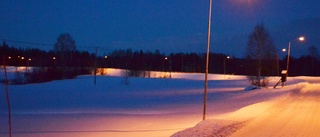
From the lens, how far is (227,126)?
16406mm

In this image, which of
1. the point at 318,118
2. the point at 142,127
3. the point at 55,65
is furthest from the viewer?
the point at 55,65

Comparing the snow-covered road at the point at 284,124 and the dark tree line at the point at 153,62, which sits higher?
the dark tree line at the point at 153,62

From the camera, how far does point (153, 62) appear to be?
182 m

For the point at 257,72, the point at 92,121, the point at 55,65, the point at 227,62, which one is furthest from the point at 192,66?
the point at 92,121

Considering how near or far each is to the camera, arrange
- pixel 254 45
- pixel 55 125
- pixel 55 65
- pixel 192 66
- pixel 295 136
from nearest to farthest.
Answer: pixel 295 136 → pixel 55 125 → pixel 254 45 → pixel 55 65 → pixel 192 66

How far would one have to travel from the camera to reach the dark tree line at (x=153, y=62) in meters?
138

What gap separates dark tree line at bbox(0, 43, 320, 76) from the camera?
138 meters

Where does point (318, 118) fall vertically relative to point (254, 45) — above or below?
below

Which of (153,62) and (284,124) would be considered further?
(153,62)

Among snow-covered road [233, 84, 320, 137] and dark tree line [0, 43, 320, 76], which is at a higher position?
dark tree line [0, 43, 320, 76]

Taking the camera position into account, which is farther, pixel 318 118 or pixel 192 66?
pixel 192 66

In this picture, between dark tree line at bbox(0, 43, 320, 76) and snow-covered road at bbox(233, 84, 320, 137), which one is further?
dark tree line at bbox(0, 43, 320, 76)

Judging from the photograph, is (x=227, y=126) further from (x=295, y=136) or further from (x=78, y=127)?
(x=78, y=127)

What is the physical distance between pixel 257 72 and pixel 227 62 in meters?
106
